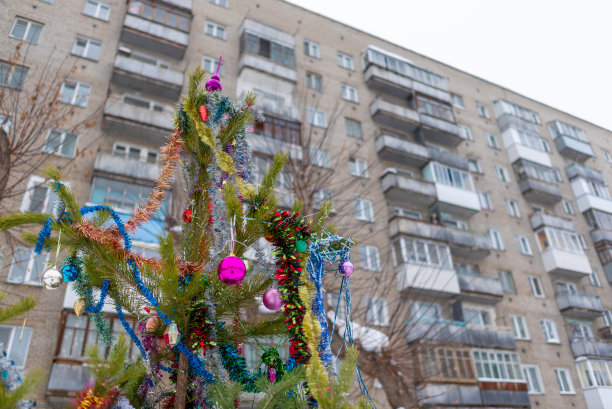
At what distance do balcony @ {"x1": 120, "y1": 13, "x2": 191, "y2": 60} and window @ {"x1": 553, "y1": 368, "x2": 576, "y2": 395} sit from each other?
2488 cm

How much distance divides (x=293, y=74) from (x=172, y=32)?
6352mm

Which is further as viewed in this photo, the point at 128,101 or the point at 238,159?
the point at 128,101

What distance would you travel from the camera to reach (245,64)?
832 inches

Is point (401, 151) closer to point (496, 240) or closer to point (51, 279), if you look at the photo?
point (496, 240)

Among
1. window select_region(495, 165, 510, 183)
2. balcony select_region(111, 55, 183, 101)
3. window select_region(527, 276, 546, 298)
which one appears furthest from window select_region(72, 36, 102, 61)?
window select_region(527, 276, 546, 298)

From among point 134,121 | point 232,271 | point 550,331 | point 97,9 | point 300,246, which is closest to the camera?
point 232,271

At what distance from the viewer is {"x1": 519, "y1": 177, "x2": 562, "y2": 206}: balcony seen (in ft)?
90.3

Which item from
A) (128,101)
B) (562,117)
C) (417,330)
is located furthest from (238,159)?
(562,117)

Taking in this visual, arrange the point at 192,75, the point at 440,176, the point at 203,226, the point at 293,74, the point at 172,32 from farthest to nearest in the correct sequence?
1. the point at 440,176
2. the point at 293,74
3. the point at 172,32
4. the point at 192,75
5. the point at 203,226

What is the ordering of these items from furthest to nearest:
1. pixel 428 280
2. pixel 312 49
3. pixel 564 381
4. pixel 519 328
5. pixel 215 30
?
pixel 312 49 < pixel 215 30 < pixel 519 328 < pixel 564 381 < pixel 428 280

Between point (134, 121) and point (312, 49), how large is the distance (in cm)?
1310

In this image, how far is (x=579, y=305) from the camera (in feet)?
77.2

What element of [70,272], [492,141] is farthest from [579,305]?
[70,272]

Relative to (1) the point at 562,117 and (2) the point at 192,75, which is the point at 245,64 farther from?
(1) the point at 562,117
